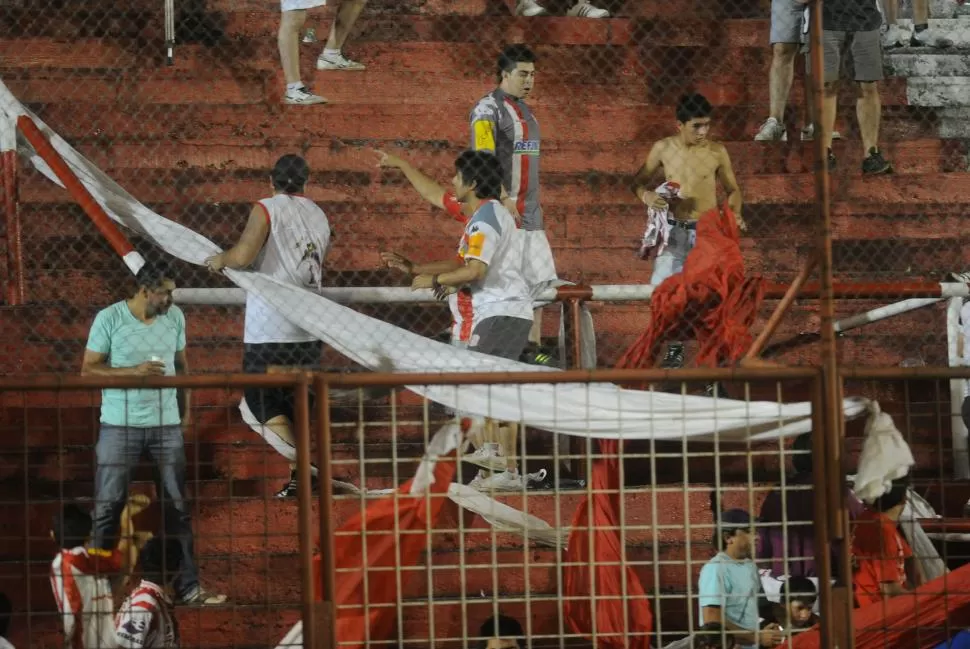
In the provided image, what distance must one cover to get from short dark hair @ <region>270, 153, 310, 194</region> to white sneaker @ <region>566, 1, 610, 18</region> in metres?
3.84

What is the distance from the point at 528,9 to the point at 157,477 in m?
4.93

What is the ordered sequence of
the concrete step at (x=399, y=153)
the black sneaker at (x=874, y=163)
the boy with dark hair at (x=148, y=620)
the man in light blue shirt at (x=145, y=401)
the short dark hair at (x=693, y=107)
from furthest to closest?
1. the black sneaker at (x=874, y=163)
2. the concrete step at (x=399, y=153)
3. the short dark hair at (x=693, y=107)
4. the man in light blue shirt at (x=145, y=401)
5. the boy with dark hair at (x=148, y=620)

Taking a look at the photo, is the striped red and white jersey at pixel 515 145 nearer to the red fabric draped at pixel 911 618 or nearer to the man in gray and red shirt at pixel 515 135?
the man in gray and red shirt at pixel 515 135

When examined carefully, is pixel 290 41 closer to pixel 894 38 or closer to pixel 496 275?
pixel 496 275

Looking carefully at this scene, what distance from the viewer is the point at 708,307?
898 cm

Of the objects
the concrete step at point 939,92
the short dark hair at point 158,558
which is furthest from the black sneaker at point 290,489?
the concrete step at point 939,92

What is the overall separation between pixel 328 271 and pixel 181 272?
95 centimetres

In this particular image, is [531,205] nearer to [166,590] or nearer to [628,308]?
[628,308]

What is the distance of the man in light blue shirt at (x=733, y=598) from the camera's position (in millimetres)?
7332

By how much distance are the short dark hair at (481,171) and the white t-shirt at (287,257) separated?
0.75 m

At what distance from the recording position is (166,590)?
751 centimetres

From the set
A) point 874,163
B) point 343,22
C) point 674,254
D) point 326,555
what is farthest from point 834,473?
point 343,22

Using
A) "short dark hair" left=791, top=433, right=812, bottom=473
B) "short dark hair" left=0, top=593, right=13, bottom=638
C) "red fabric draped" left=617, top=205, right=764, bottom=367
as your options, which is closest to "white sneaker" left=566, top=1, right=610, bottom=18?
"red fabric draped" left=617, top=205, right=764, bottom=367

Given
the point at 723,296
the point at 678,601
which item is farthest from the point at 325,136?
the point at 678,601
